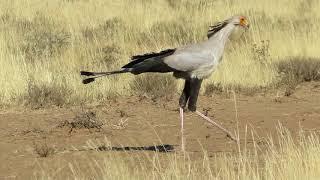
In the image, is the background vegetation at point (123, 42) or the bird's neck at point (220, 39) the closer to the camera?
the bird's neck at point (220, 39)

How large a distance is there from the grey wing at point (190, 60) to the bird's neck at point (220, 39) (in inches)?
2.9

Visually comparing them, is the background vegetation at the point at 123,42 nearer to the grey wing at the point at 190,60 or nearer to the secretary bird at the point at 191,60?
the secretary bird at the point at 191,60

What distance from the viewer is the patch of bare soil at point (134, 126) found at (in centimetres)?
685

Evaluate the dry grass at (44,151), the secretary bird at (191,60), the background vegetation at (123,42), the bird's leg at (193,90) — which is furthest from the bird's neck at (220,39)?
the background vegetation at (123,42)

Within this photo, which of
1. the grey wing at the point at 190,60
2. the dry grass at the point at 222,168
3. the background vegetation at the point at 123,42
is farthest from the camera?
the background vegetation at the point at 123,42

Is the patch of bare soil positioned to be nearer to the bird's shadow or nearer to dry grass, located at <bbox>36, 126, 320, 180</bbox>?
the bird's shadow

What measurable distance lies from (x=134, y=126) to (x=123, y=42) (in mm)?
6049

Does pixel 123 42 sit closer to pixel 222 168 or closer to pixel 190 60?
pixel 190 60

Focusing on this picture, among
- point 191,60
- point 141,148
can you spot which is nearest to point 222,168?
point 191,60

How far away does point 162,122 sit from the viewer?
28.5 ft

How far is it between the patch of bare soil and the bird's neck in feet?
3.11

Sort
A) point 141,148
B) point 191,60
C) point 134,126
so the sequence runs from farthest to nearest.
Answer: point 134,126
point 141,148
point 191,60

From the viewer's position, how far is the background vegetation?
10.2 metres

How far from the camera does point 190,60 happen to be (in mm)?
6605
